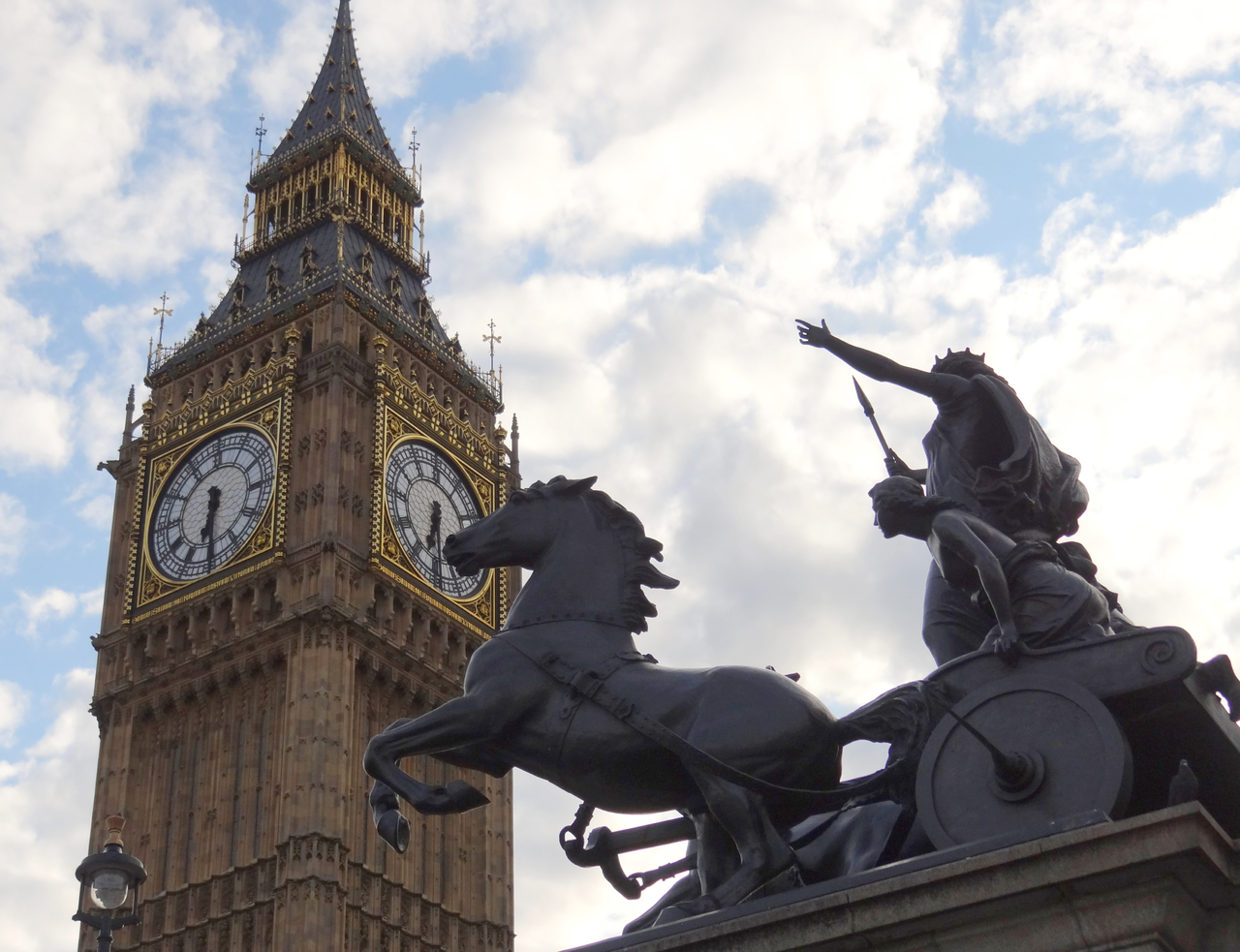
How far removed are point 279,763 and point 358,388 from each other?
36.0ft

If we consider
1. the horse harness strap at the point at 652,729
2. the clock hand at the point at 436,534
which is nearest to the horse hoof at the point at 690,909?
the horse harness strap at the point at 652,729

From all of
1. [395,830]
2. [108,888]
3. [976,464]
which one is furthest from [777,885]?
[108,888]

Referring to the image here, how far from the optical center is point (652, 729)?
24.5 ft

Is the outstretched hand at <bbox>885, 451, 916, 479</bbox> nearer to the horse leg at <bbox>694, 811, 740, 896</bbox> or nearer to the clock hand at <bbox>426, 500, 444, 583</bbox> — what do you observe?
the horse leg at <bbox>694, 811, 740, 896</bbox>

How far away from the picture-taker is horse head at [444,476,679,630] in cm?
828

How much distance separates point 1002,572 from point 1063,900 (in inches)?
73.4

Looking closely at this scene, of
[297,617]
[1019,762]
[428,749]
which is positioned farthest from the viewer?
[297,617]

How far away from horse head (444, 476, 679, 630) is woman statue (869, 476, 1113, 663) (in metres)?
1.11

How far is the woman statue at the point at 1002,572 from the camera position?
24.8 ft

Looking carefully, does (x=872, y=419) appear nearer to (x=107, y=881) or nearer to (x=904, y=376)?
(x=904, y=376)

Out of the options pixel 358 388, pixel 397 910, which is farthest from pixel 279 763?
pixel 358 388

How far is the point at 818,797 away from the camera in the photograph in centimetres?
735

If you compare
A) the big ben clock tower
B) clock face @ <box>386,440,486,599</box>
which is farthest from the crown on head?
clock face @ <box>386,440,486,599</box>

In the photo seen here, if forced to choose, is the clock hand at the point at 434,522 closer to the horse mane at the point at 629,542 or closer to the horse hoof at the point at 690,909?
the horse mane at the point at 629,542
